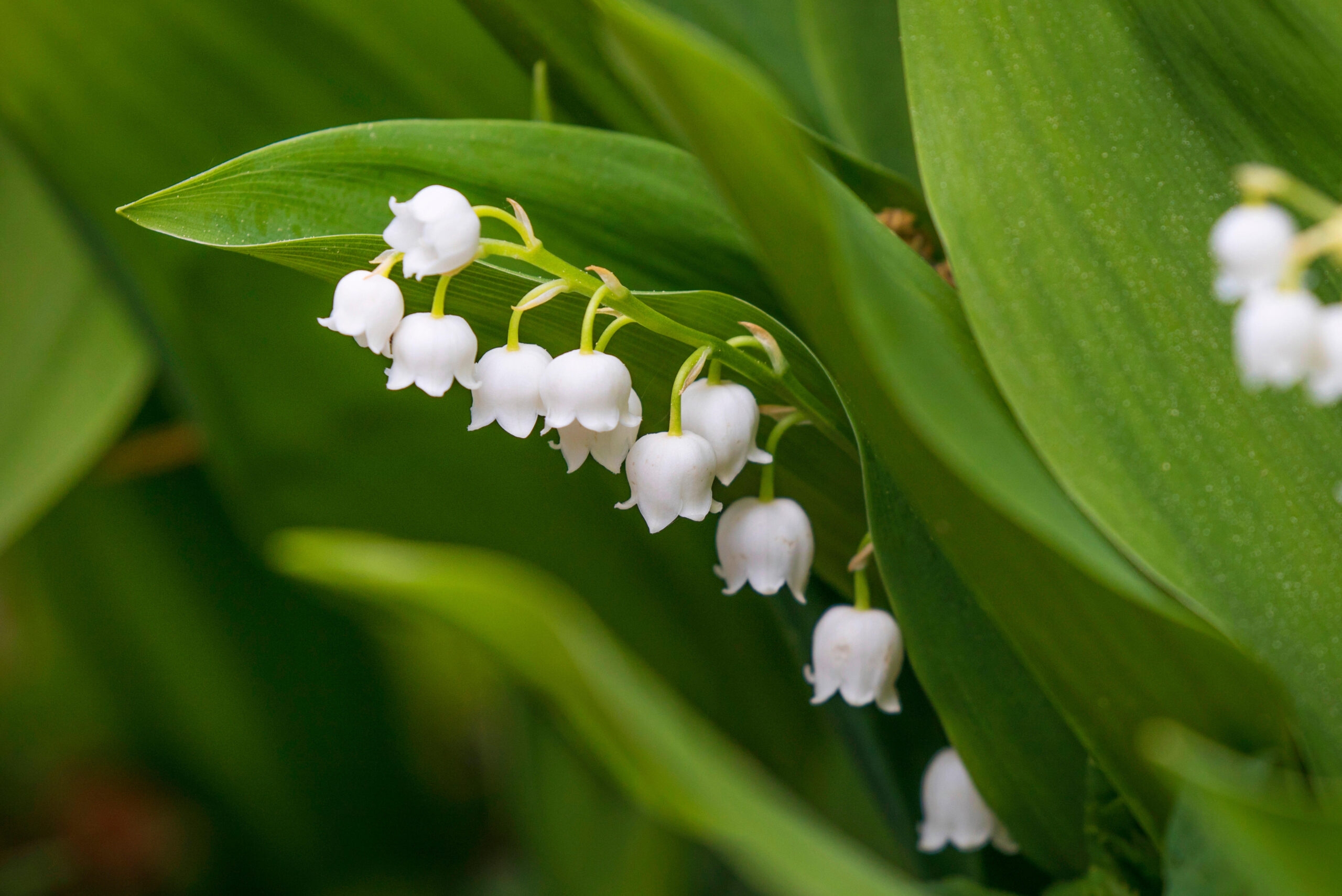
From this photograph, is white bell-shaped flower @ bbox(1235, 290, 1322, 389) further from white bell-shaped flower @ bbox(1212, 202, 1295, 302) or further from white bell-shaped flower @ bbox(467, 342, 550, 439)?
white bell-shaped flower @ bbox(467, 342, 550, 439)

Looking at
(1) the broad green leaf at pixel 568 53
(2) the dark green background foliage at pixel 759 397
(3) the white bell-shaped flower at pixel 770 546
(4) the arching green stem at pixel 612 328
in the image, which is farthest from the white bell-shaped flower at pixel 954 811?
(1) the broad green leaf at pixel 568 53

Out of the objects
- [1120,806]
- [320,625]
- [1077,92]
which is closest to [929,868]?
[1120,806]

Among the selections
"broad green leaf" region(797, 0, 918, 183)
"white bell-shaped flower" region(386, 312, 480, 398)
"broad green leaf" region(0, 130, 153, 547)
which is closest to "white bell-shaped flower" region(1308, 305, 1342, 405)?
"white bell-shaped flower" region(386, 312, 480, 398)

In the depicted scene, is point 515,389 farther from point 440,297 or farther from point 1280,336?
point 1280,336

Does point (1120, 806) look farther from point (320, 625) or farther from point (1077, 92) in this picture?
point (320, 625)

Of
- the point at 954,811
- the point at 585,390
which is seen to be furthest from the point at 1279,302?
the point at 954,811

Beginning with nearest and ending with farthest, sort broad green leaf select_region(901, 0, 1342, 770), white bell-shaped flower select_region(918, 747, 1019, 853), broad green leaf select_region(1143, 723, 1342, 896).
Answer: broad green leaf select_region(1143, 723, 1342, 896) < broad green leaf select_region(901, 0, 1342, 770) < white bell-shaped flower select_region(918, 747, 1019, 853)

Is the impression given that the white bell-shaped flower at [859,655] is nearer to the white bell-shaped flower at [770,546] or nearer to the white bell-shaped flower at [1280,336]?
the white bell-shaped flower at [770,546]
